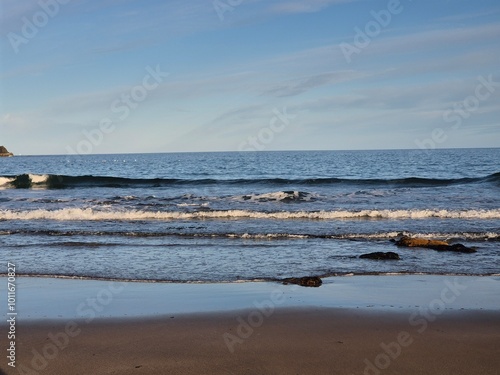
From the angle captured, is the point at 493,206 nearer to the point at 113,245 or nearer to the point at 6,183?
the point at 113,245

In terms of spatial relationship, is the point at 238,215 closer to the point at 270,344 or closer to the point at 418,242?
the point at 418,242

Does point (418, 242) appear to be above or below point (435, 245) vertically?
A: above

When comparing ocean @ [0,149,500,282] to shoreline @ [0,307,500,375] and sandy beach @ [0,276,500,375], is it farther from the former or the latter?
shoreline @ [0,307,500,375]

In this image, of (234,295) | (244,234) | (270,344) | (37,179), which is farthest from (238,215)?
(37,179)

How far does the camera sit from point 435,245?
12.7m

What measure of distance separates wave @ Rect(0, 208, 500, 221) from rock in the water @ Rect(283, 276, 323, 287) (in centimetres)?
1006

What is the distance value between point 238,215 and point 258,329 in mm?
13403

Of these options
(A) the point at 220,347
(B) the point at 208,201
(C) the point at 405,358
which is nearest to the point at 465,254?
(C) the point at 405,358

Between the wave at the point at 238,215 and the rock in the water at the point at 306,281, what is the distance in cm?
1006

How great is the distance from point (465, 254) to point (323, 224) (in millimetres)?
6164

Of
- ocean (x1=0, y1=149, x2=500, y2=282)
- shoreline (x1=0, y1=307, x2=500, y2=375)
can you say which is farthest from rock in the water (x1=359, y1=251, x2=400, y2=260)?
shoreline (x1=0, y1=307, x2=500, y2=375)

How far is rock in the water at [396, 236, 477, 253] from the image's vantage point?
12.4 meters

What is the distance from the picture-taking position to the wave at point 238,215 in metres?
19.5

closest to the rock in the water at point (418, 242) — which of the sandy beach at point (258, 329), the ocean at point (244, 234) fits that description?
the ocean at point (244, 234)
